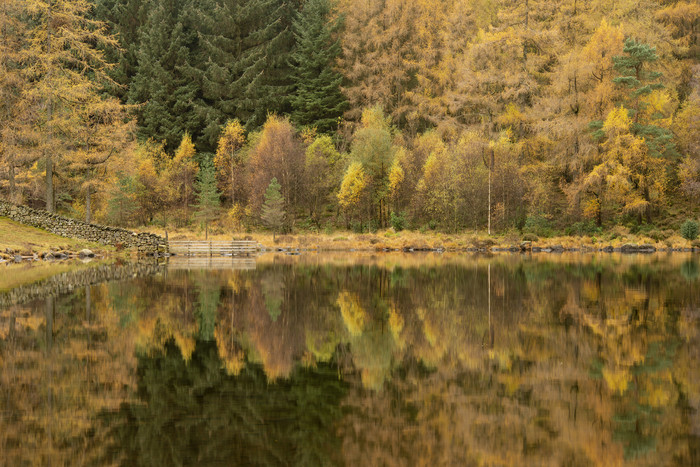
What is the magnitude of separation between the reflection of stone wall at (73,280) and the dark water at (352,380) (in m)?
1.06

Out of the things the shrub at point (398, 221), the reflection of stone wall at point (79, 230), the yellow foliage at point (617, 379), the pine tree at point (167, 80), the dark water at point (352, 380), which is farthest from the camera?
the pine tree at point (167, 80)

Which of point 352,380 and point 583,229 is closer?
point 352,380

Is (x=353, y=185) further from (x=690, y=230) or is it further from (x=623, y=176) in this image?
(x=690, y=230)

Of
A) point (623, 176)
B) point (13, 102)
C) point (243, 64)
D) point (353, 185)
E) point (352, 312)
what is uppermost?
point (243, 64)

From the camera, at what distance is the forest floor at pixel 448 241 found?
150ft

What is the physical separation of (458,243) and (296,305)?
32.2 meters

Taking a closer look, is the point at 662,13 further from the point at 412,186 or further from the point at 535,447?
the point at 535,447

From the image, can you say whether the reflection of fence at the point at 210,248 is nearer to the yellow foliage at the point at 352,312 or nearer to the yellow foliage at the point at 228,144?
the yellow foliage at the point at 228,144

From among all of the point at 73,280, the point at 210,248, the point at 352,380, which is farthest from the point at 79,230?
the point at 352,380

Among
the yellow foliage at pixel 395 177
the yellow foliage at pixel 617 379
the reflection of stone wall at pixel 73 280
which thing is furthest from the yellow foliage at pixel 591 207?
the yellow foliage at pixel 617 379

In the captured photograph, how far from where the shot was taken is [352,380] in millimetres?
9250

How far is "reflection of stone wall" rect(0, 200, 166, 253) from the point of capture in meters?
38.1

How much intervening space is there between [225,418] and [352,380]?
2.29 metres

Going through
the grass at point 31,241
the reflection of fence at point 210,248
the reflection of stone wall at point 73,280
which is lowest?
the reflection of stone wall at point 73,280
